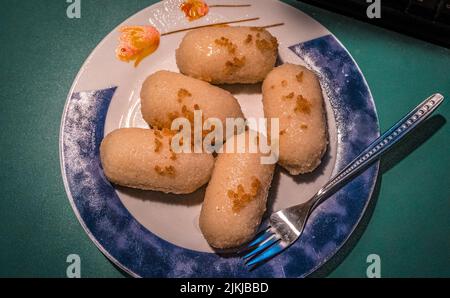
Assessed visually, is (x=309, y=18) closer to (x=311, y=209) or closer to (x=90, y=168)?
(x=311, y=209)

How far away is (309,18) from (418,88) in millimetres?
382

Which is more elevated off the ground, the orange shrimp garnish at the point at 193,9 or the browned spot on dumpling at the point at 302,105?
the orange shrimp garnish at the point at 193,9

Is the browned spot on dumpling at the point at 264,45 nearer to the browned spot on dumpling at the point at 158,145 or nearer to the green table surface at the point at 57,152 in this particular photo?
the green table surface at the point at 57,152

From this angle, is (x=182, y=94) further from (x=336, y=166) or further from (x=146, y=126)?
(x=336, y=166)

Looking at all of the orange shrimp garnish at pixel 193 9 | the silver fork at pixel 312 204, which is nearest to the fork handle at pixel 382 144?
the silver fork at pixel 312 204

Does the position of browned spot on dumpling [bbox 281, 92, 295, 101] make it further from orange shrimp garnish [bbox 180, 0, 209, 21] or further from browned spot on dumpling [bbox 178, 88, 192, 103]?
orange shrimp garnish [bbox 180, 0, 209, 21]

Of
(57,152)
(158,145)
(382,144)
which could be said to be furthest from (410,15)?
(57,152)

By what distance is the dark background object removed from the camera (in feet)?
4.45

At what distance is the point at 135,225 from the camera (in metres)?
1.20

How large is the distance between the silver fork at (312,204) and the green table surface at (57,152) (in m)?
0.09

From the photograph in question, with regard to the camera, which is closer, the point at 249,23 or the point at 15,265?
the point at 15,265

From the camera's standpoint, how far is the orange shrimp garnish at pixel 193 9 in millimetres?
1357

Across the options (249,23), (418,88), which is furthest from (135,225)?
(418,88)

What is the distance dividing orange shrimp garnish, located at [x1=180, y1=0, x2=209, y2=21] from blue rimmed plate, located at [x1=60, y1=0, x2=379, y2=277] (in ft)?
0.05
